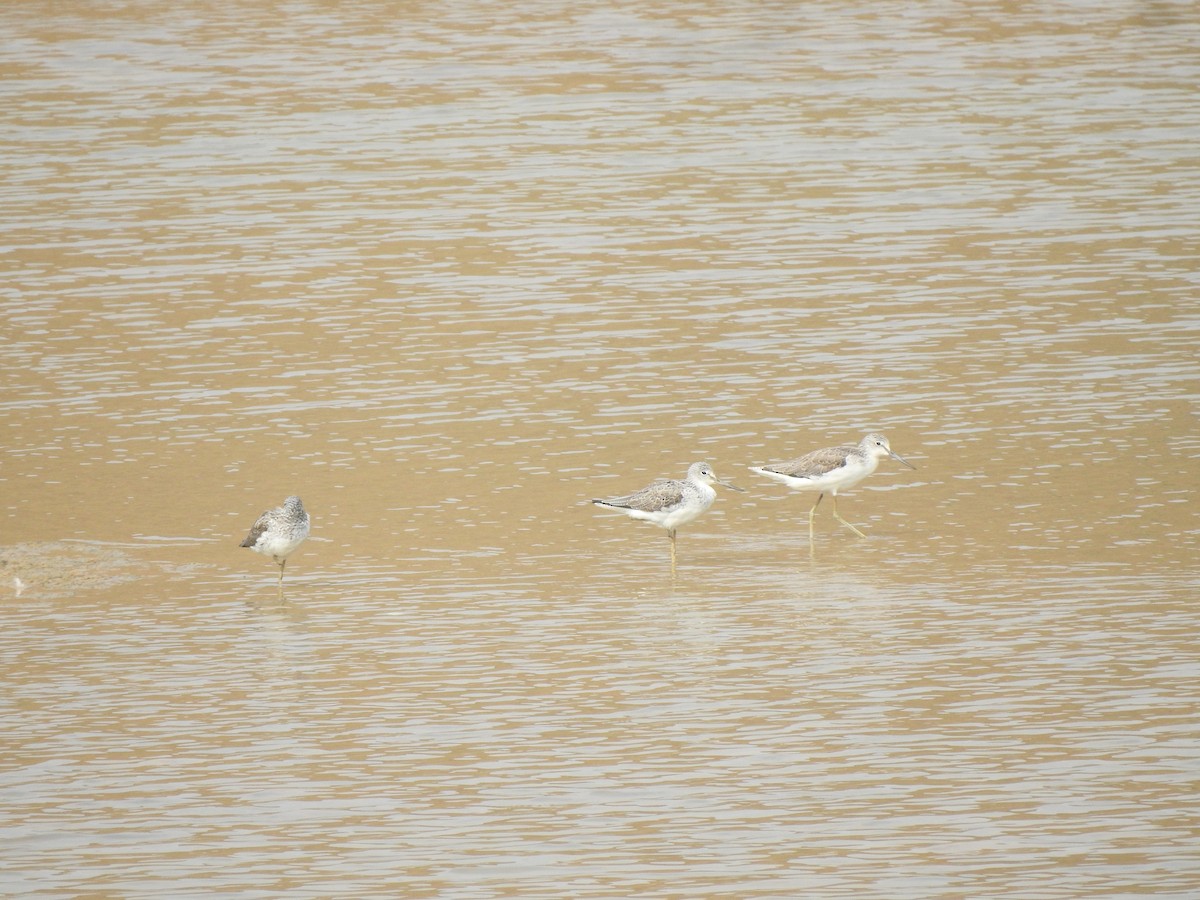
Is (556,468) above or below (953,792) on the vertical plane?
below

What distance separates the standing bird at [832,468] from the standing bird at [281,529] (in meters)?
4.11

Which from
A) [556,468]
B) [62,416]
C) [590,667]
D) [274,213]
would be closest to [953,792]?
[590,667]

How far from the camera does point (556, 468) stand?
2064 cm

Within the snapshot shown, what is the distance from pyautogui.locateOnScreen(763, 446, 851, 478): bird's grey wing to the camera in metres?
18.5

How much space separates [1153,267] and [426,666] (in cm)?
1550

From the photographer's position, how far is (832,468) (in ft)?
60.7

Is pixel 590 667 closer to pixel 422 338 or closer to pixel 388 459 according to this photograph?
pixel 388 459

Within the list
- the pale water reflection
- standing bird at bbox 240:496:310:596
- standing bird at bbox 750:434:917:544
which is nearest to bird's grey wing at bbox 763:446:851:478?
standing bird at bbox 750:434:917:544

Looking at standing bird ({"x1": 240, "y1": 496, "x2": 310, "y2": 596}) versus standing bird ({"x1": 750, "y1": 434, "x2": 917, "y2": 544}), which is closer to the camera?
standing bird ({"x1": 240, "y1": 496, "x2": 310, "y2": 596})

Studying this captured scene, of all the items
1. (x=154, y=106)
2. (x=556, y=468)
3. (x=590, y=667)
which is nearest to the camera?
(x=590, y=667)

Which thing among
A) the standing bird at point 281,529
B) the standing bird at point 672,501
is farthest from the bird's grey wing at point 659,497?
the standing bird at point 281,529

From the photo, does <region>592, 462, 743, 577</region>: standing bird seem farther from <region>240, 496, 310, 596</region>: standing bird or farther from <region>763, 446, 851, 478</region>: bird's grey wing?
<region>240, 496, 310, 596</region>: standing bird

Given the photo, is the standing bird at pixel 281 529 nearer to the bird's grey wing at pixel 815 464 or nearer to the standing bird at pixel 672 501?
the standing bird at pixel 672 501

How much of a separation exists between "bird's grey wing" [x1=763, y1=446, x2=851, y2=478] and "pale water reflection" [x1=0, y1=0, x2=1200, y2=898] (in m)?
0.61
